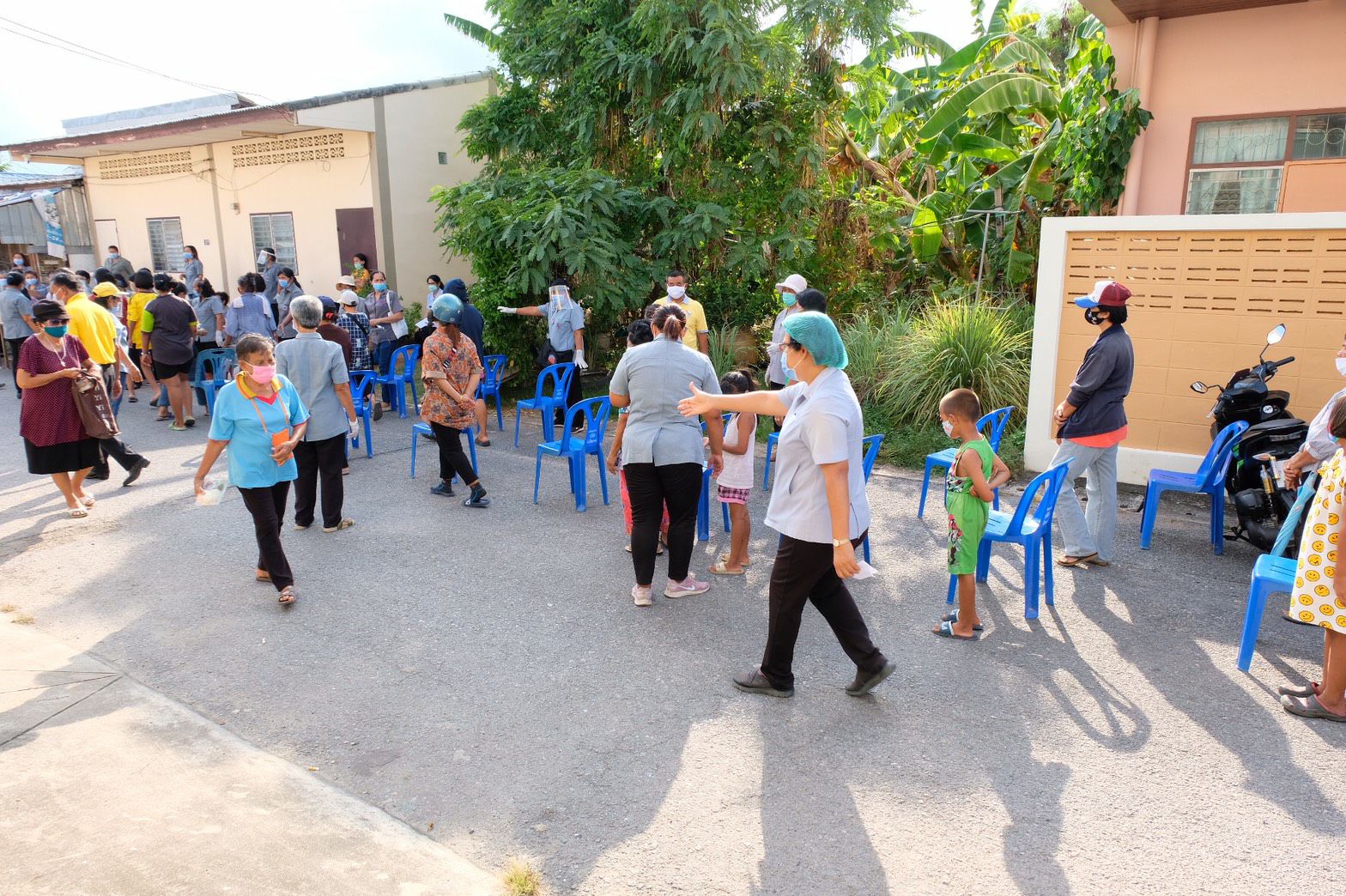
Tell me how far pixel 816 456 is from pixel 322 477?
426 cm

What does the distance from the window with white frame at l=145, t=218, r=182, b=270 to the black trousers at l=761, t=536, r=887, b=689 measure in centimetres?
1867

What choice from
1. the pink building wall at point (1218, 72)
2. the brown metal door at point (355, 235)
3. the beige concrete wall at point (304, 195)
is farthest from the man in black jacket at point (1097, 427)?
the beige concrete wall at point (304, 195)

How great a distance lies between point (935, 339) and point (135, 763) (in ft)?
25.9

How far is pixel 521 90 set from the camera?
1311cm

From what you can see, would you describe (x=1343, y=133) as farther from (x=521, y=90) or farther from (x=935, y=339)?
(x=521, y=90)

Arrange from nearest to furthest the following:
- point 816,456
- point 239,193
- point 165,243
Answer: point 816,456 < point 239,193 < point 165,243

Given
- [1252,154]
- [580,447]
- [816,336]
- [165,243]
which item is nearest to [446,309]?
[580,447]

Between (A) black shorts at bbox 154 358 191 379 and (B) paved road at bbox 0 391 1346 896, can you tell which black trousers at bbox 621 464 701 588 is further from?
(A) black shorts at bbox 154 358 191 379

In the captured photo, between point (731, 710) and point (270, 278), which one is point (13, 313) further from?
point (731, 710)

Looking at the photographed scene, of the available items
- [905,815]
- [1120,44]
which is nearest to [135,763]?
[905,815]

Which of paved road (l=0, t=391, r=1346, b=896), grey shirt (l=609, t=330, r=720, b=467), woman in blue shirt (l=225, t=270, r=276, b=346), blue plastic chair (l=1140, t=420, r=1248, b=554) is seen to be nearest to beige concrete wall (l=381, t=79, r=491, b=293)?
woman in blue shirt (l=225, t=270, r=276, b=346)

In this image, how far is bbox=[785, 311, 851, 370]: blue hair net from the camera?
3766mm

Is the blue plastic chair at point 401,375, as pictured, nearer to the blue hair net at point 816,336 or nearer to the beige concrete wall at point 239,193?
the beige concrete wall at point 239,193

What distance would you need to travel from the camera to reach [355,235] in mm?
15305
